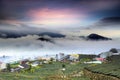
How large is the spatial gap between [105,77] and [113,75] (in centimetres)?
104

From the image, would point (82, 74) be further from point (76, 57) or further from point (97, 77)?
point (76, 57)

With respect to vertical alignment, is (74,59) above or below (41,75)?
above

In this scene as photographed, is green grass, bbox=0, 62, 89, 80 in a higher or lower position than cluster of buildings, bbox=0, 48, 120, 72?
lower

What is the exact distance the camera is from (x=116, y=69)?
19.8m

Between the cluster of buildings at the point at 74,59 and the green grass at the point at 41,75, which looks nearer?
the green grass at the point at 41,75

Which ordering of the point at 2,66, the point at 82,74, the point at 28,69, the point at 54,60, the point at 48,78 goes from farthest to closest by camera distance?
the point at 54,60 → the point at 2,66 → the point at 28,69 → the point at 82,74 → the point at 48,78

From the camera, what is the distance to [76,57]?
34500 millimetres

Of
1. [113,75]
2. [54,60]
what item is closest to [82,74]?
[113,75]

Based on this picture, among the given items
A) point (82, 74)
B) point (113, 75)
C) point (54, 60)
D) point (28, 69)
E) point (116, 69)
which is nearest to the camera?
point (113, 75)

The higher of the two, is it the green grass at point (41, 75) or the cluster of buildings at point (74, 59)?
the cluster of buildings at point (74, 59)

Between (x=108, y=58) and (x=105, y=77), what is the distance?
10692 mm

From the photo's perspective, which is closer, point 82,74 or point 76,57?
point 82,74

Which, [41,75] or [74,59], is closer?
[41,75]

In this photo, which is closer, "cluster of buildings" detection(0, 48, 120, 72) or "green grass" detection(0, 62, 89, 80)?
"green grass" detection(0, 62, 89, 80)
